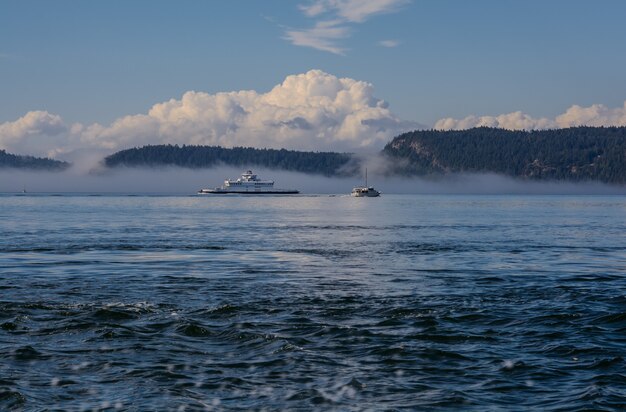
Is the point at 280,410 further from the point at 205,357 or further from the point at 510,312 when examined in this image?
the point at 510,312

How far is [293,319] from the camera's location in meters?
25.3

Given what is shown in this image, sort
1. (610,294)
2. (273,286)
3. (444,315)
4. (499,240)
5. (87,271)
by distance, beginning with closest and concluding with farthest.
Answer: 1. (444,315)
2. (610,294)
3. (273,286)
4. (87,271)
5. (499,240)

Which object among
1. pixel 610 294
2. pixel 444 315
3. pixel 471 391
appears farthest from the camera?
pixel 610 294

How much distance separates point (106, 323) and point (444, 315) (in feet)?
35.3

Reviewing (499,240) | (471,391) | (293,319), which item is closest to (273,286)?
(293,319)

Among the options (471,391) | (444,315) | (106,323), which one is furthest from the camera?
(444,315)

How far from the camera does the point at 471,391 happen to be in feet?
55.2

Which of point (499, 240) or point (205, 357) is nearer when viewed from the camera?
point (205, 357)

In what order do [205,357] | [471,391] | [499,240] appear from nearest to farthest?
[471,391] → [205,357] → [499,240]

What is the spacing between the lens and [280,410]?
611 inches

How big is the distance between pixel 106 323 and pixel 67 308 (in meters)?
3.62

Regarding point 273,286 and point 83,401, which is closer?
point 83,401

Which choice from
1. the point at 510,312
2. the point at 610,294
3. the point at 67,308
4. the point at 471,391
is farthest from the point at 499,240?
the point at 471,391

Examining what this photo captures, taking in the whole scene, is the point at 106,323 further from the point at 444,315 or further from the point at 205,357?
the point at 444,315
